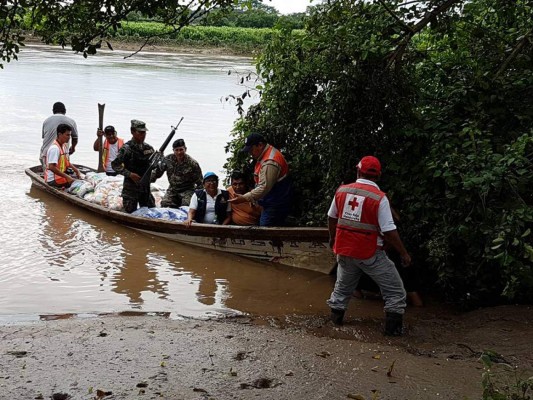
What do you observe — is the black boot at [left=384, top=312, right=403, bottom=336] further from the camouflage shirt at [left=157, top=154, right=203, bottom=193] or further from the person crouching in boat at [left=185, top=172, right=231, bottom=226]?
the camouflage shirt at [left=157, top=154, right=203, bottom=193]

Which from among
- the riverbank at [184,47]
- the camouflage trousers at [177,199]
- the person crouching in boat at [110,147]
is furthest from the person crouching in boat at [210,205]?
the riverbank at [184,47]

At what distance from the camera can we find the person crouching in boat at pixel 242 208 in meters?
10.4

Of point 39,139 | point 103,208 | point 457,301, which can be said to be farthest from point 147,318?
point 39,139

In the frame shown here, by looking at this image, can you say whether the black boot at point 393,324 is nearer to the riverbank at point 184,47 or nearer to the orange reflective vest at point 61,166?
the orange reflective vest at point 61,166

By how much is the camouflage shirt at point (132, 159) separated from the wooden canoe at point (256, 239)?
2.36 feet

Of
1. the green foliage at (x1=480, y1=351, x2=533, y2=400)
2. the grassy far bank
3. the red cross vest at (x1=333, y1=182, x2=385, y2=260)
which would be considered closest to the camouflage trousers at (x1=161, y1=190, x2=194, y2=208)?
the red cross vest at (x1=333, y1=182, x2=385, y2=260)

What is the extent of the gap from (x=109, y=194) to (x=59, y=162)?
142 centimetres

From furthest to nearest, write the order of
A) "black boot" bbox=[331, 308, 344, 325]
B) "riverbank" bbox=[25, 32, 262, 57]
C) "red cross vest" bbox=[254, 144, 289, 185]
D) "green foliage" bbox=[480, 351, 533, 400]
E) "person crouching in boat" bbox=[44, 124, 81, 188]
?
"riverbank" bbox=[25, 32, 262, 57]
"person crouching in boat" bbox=[44, 124, 81, 188]
"red cross vest" bbox=[254, 144, 289, 185]
"black boot" bbox=[331, 308, 344, 325]
"green foliage" bbox=[480, 351, 533, 400]

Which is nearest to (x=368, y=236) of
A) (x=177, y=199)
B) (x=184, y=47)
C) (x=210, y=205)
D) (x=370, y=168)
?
(x=370, y=168)

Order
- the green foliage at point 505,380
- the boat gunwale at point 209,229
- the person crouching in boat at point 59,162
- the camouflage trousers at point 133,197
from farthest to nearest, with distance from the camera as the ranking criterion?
1. the person crouching in boat at point 59,162
2. the camouflage trousers at point 133,197
3. the boat gunwale at point 209,229
4. the green foliage at point 505,380

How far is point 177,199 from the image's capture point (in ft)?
39.0

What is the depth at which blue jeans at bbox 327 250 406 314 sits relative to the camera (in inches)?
278

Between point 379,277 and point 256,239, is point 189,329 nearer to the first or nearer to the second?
point 379,277

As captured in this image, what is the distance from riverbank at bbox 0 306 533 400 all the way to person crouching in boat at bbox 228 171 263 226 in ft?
8.21
